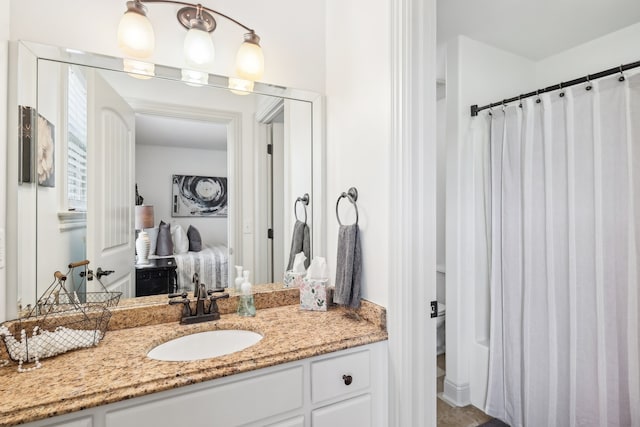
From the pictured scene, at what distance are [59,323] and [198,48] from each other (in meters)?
1.19

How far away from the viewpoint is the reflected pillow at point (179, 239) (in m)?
1.44

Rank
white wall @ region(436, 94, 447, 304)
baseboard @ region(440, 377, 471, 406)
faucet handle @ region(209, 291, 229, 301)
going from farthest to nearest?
white wall @ region(436, 94, 447, 304) → baseboard @ region(440, 377, 471, 406) → faucet handle @ region(209, 291, 229, 301)

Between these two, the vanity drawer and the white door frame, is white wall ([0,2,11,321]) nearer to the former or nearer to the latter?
the vanity drawer

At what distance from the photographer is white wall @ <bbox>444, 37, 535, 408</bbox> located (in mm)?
2105

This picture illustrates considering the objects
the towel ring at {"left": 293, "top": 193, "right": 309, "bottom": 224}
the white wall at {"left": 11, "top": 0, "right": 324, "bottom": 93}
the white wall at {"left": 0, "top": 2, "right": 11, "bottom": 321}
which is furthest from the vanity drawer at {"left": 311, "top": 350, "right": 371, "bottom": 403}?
the white wall at {"left": 11, "top": 0, "right": 324, "bottom": 93}

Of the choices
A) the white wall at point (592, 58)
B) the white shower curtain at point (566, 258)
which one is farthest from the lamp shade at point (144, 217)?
the white wall at point (592, 58)

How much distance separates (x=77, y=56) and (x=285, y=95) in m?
0.84

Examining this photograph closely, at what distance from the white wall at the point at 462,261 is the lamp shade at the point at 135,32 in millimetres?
1826

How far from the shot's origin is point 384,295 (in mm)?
1257

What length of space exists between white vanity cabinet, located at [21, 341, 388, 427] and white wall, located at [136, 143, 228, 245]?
724mm

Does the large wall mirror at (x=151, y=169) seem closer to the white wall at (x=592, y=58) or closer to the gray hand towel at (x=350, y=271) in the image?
the gray hand towel at (x=350, y=271)

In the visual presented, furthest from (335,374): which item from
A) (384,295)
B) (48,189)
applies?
(48,189)

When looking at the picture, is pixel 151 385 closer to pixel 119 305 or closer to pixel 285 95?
pixel 119 305

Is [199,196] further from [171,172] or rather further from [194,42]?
[194,42]
